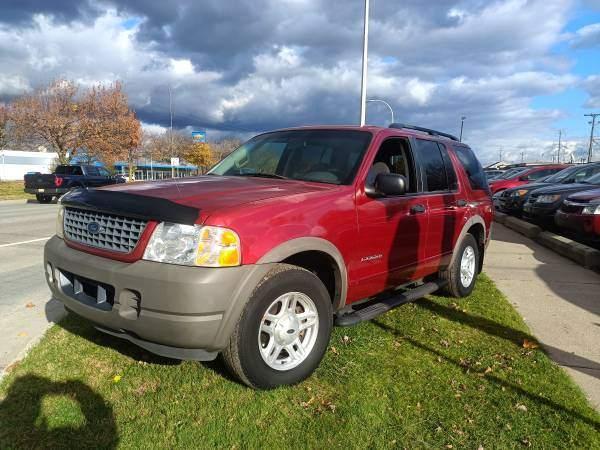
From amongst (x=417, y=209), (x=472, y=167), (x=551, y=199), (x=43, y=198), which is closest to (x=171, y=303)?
(x=417, y=209)

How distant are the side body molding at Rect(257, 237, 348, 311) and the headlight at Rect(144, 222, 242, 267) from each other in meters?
0.23

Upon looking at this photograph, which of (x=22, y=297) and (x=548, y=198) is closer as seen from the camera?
(x=22, y=297)

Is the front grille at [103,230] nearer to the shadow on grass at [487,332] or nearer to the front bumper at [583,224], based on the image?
the shadow on grass at [487,332]

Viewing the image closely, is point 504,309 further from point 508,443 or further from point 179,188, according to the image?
point 179,188

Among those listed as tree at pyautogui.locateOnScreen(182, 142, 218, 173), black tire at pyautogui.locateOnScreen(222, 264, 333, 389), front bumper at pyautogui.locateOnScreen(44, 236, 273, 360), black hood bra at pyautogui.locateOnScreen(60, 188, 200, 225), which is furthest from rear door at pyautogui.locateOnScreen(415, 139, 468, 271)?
tree at pyautogui.locateOnScreen(182, 142, 218, 173)

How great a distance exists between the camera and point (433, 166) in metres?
4.92

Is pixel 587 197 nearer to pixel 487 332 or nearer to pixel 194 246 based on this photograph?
pixel 487 332

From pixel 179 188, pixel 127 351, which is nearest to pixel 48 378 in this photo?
pixel 127 351

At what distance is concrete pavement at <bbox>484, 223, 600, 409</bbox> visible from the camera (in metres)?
3.80

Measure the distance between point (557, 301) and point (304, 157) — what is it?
3554 mm

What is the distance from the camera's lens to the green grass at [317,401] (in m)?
2.65

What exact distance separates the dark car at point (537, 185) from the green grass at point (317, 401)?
374 inches

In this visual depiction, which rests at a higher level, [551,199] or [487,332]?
[551,199]

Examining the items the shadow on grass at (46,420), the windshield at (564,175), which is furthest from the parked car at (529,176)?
the shadow on grass at (46,420)
